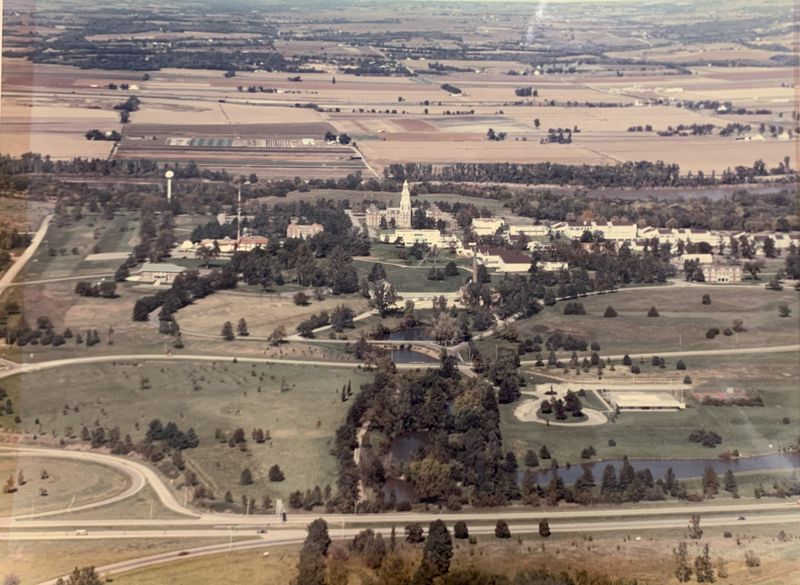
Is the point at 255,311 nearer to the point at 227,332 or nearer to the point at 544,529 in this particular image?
the point at 227,332

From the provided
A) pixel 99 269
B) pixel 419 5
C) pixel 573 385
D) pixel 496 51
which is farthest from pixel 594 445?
pixel 419 5

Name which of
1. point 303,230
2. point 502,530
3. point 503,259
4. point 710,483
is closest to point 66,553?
point 502,530

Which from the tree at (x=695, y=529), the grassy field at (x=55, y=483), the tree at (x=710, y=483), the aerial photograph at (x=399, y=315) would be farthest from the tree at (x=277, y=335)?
the tree at (x=695, y=529)

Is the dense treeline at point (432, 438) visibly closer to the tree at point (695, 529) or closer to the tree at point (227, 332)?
the tree at point (695, 529)

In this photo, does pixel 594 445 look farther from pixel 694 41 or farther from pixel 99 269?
pixel 694 41

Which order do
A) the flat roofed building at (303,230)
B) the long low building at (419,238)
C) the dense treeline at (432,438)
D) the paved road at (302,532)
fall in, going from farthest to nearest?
the long low building at (419,238) < the flat roofed building at (303,230) < the dense treeline at (432,438) < the paved road at (302,532)

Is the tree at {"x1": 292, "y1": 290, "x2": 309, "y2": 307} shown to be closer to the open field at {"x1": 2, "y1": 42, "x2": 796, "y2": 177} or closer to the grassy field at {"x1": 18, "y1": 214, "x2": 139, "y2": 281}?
the grassy field at {"x1": 18, "y1": 214, "x2": 139, "y2": 281}
